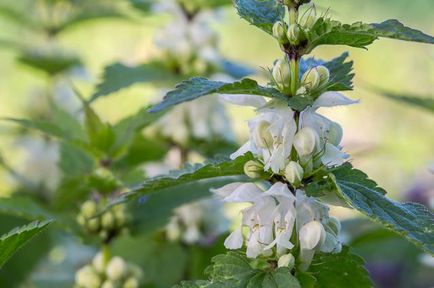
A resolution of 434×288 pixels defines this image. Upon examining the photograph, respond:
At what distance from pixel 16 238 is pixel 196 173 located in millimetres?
176

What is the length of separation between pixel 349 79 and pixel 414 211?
6.2 inches

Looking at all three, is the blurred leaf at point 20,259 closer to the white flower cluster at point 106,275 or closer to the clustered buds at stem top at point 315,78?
the white flower cluster at point 106,275

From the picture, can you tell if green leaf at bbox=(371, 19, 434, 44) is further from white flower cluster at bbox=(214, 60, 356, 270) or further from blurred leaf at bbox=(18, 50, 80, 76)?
blurred leaf at bbox=(18, 50, 80, 76)

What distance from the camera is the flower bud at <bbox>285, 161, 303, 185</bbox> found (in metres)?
0.79

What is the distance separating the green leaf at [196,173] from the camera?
0.80 meters

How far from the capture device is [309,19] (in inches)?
31.3

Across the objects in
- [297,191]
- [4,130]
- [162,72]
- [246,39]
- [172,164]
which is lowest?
[246,39]

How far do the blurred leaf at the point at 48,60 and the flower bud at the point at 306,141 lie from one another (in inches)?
49.8

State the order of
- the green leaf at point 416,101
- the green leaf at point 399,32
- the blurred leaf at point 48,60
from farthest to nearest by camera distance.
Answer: the blurred leaf at point 48,60 → the green leaf at point 416,101 → the green leaf at point 399,32

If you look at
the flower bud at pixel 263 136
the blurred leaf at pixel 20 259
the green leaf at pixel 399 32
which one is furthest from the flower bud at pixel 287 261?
the blurred leaf at pixel 20 259

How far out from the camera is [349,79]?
0.86m

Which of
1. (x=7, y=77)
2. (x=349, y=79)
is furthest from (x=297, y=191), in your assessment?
(x=7, y=77)

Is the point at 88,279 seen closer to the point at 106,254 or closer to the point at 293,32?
the point at 106,254

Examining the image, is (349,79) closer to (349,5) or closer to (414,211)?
(414,211)
